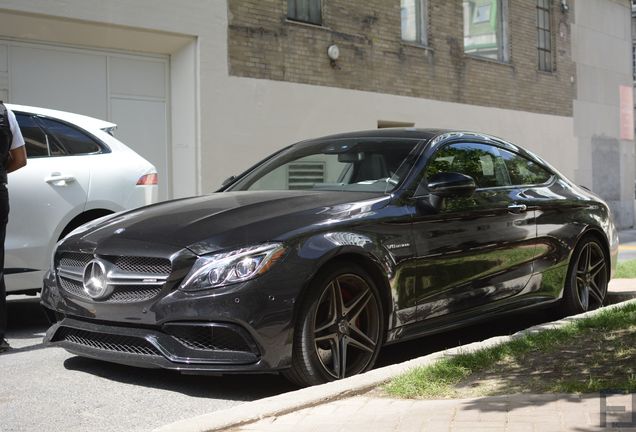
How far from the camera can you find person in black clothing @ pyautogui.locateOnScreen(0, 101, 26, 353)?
20.4 ft

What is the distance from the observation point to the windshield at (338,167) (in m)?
6.09

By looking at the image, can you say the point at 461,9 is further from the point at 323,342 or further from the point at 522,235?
the point at 323,342

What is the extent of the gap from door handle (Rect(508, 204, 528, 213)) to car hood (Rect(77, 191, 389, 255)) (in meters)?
1.33

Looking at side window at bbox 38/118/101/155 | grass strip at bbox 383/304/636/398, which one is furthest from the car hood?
side window at bbox 38/118/101/155

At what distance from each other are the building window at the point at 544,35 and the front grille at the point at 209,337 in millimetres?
18735

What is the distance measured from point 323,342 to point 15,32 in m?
8.47

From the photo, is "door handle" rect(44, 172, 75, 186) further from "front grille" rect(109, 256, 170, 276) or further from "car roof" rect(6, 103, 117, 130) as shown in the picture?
"front grille" rect(109, 256, 170, 276)

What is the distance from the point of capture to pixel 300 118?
15547 mm

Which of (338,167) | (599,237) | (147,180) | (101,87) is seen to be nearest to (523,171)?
(599,237)

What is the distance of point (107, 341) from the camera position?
5195 millimetres

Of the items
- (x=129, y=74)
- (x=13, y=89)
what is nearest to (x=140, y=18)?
(x=129, y=74)

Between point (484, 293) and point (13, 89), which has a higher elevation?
point (13, 89)

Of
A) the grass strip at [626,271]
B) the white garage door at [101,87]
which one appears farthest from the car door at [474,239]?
the white garage door at [101,87]

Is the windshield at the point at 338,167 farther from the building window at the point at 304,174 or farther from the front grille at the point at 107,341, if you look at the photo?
the front grille at the point at 107,341
